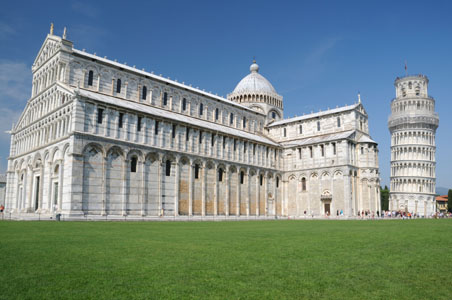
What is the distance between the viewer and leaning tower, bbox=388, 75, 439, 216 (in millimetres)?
77125

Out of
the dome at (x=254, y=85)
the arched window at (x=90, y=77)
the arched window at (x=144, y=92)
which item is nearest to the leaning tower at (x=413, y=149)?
the dome at (x=254, y=85)

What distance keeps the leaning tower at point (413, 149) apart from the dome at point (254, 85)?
32.7 meters

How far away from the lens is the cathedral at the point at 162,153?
35.3 m

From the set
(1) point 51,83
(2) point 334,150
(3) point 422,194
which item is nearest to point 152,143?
(1) point 51,83

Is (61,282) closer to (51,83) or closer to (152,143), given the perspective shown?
(152,143)

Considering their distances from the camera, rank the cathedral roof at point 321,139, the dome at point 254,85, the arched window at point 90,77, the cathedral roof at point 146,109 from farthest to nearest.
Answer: the dome at point 254,85
the cathedral roof at point 321,139
the arched window at point 90,77
the cathedral roof at point 146,109

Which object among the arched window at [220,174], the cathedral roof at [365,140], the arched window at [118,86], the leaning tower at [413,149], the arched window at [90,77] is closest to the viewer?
the arched window at [90,77]

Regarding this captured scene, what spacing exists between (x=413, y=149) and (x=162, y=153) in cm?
6235

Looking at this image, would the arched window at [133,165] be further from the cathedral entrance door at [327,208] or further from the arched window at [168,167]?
the cathedral entrance door at [327,208]

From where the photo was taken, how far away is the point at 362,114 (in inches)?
2259

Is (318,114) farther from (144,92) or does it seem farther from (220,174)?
(144,92)

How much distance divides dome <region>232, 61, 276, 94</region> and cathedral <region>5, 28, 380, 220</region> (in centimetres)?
524

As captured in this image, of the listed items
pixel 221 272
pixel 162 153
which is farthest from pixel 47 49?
pixel 221 272

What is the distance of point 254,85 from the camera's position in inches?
2773
